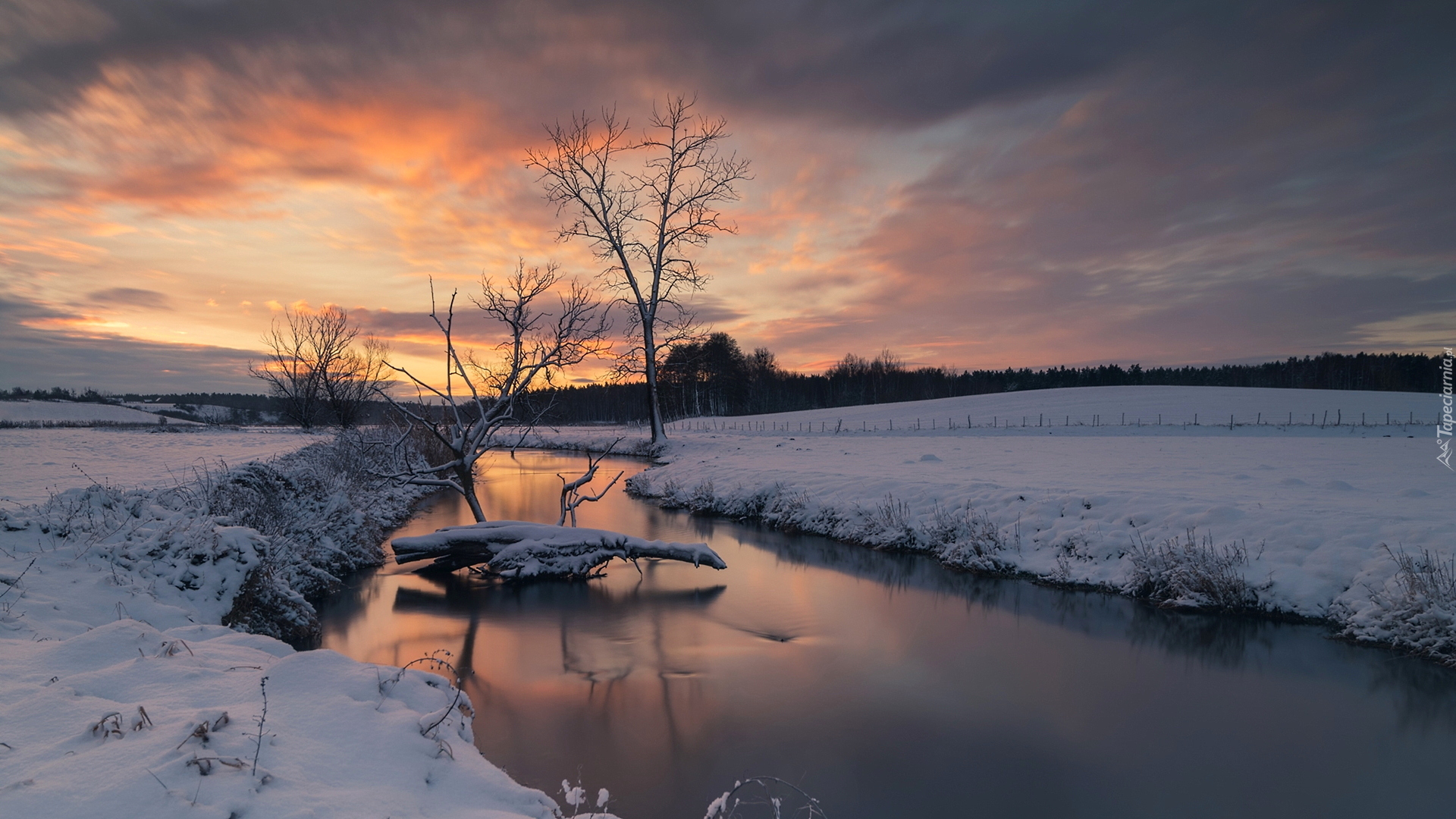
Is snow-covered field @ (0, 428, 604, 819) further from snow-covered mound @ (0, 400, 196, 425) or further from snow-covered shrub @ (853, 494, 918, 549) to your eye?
snow-covered mound @ (0, 400, 196, 425)

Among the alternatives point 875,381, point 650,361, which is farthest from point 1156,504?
point 875,381

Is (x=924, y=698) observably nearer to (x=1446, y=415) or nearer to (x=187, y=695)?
(x=187, y=695)

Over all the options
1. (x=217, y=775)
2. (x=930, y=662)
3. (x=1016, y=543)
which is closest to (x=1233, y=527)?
(x=1016, y=543)

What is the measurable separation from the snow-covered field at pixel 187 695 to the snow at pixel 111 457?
1.40m

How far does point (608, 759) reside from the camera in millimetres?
5691

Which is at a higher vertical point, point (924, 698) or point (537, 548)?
point (537, 548)

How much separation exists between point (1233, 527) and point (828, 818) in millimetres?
9131

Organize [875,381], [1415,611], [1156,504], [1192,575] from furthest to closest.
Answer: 1. [875,381]
2. [1156,504]
3. [1192,575]
4. [1415,611]

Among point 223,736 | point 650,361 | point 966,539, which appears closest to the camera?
point 223,736

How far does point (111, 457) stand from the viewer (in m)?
14.9

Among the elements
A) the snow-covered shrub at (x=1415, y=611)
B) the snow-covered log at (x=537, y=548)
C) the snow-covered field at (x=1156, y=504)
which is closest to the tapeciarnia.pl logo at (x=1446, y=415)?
the snow-covered field at (x=1156, y=504)

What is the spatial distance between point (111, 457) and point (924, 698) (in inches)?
745

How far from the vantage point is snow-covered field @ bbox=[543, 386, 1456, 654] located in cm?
870

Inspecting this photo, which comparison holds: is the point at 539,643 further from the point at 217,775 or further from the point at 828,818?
the point at 217,775
